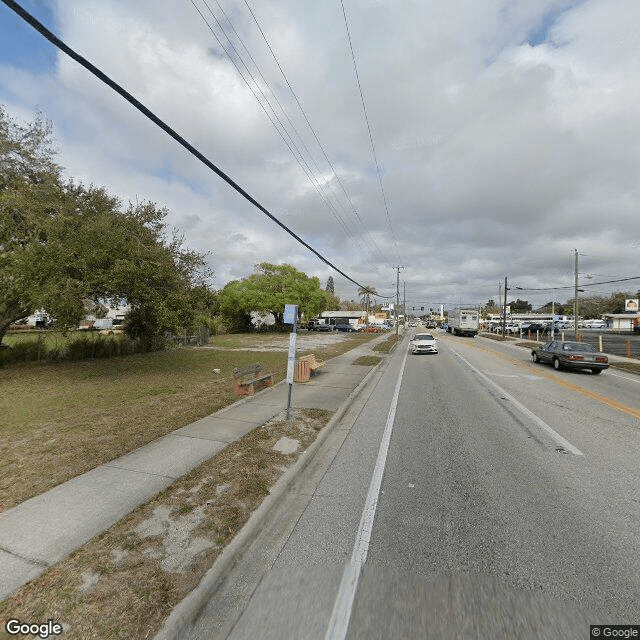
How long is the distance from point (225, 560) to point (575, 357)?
1784 cm

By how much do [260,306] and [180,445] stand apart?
136ft

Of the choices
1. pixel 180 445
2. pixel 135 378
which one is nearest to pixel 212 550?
pixel 180 445

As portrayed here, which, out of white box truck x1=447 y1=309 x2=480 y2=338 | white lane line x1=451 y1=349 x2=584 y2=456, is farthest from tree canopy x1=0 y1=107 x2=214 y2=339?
white box truck x1=447 y1=309 x2=480 y2=338

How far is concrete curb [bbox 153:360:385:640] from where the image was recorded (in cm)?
259

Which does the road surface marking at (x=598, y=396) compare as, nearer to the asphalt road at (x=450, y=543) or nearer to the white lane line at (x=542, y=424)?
the asphalt road at (x=450, y=543)

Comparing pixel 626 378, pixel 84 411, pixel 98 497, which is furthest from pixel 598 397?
pixel 84 411

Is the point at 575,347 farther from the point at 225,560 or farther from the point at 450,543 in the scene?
the point at 225,560

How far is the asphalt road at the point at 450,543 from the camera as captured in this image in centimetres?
269

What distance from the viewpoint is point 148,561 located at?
3.23 metres

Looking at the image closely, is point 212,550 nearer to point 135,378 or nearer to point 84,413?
point 84,413

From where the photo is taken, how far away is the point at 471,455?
19.3ft

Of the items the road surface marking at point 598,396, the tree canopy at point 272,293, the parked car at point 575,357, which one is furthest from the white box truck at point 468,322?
the road surface marking at point 598,396

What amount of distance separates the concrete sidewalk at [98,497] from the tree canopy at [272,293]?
3954 cm

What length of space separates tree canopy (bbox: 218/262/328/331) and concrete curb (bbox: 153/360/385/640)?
41.8 meters
